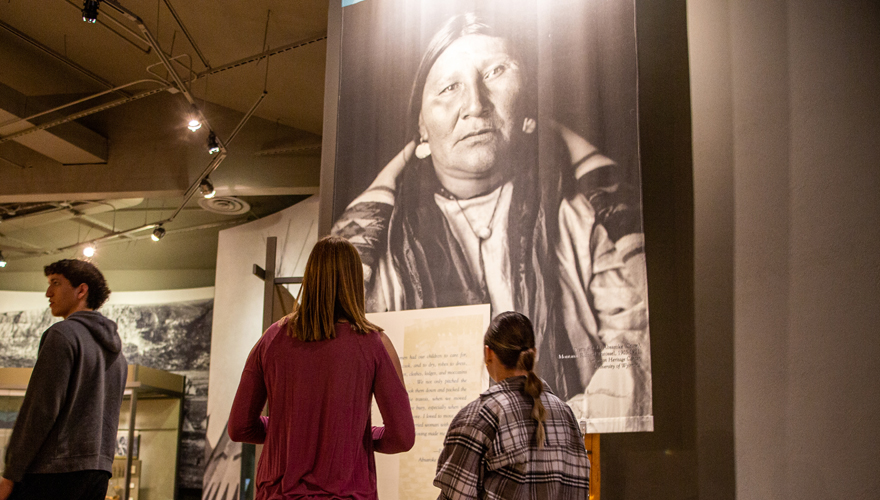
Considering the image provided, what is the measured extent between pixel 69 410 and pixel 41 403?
0.11m

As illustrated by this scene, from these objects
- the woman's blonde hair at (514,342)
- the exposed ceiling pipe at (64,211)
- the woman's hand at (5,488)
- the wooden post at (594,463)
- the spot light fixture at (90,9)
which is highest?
the spot light fixture at (90,9)

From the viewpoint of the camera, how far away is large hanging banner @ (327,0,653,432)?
2.90 m

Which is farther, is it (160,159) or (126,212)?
(126,212)

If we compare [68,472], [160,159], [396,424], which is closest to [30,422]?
[68,472]

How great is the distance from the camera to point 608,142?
3082 mm

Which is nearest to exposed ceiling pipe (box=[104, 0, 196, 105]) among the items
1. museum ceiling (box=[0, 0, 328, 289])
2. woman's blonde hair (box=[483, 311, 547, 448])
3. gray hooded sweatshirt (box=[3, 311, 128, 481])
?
museum ceiling (box=[0, 0, 328, 289])

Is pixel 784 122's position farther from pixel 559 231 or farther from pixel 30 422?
pixel 30 422

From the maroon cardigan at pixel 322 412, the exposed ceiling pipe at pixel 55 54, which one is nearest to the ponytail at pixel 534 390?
the maroon cardigan at pixel 322 412

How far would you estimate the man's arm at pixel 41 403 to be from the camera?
250cm

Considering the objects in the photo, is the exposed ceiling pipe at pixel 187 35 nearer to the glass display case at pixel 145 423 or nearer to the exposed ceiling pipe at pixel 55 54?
the exposed ceiling pipe at pixel 55 54

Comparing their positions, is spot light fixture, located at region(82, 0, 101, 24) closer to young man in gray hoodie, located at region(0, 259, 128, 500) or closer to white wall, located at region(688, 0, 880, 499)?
young man in gray hoodie, located at region(0, 259, 128, 500)

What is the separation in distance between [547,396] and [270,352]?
0.99 m

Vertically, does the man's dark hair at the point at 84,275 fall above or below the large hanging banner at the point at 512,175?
below

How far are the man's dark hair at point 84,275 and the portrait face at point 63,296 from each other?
19mm
